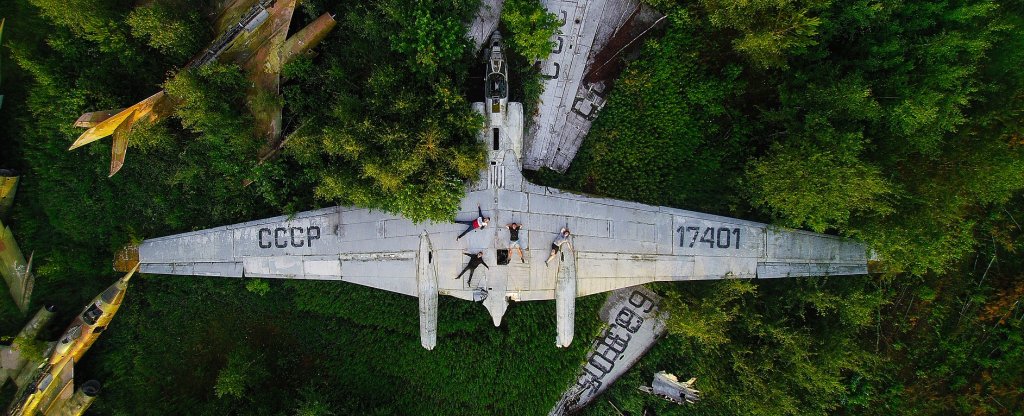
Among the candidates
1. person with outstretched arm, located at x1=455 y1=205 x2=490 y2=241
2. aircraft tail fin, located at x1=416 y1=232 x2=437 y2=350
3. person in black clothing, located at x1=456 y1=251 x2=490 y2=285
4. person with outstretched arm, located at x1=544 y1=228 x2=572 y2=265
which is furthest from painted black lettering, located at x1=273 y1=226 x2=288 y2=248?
person with outstretched arm, located at x1=544 y1=228 x2=572 y2=265

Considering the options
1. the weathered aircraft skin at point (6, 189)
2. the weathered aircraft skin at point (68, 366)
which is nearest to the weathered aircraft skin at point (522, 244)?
the weathered aircraft skin at point (68, 366)

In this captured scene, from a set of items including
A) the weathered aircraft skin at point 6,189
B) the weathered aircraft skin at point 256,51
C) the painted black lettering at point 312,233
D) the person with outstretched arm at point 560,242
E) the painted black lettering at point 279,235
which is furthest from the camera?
the weathered aircraft skin at point 6,189

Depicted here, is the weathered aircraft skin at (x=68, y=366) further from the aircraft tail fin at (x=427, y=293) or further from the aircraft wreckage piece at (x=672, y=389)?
the aircraft wreckage piece at (x=672, y=389)

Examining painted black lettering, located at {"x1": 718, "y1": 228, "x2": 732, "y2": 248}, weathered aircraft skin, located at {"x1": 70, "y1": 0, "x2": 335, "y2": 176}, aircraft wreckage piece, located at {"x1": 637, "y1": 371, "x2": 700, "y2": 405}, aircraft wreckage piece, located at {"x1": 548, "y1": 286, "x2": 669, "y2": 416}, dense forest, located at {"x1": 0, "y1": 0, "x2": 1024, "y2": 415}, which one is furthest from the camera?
aircraft wreckage piece, located at {"x1": 548, "y1": 286, "x2": 669, "y2": 416}

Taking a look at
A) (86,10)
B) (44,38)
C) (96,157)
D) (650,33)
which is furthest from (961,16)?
(44,38)

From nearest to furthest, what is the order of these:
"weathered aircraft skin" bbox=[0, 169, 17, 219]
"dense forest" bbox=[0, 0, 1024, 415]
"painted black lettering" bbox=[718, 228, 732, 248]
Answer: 1. "dense forest" bbox=[0, 0, 1024, 415]
2. "painted black lettering" bbox=[718, 228, 732, 248]
3. "weathered aircraft skin" bbox=[0, 169, 17, 219]

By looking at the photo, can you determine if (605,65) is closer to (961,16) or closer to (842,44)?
(842,44)

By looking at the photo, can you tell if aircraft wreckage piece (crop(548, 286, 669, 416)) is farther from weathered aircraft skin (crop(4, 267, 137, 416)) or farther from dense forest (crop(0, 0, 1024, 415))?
weathered aircraft skin (crop(4, 267, 137, 416))
